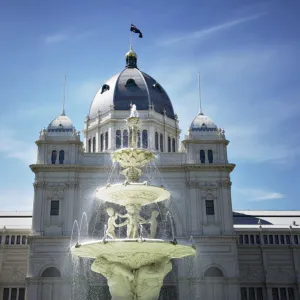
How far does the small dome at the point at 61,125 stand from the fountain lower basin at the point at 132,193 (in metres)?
33.3

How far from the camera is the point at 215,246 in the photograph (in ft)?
160

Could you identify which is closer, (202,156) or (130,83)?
(202,156)

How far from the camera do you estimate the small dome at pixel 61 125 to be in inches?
2120

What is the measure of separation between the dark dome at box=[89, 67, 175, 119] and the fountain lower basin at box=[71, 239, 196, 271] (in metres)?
44.1

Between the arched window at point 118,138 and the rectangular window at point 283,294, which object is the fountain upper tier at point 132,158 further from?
the rectangular window at point 283,294

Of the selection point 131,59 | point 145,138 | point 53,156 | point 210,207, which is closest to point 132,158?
point 210,207

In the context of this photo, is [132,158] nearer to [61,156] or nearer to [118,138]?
[61,156]

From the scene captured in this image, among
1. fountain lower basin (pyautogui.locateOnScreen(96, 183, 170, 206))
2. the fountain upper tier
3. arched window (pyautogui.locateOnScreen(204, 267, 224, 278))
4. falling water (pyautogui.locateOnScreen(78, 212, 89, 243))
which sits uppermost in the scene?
falling water (pyautogui.locateOnScreen(78, 212, 89, 243))

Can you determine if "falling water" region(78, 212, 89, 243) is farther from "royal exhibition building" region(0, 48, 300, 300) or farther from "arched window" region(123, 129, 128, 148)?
"arched window" region(123, 129, 128, 148)

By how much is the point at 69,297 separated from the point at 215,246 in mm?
15959

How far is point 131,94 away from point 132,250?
46.7 metres

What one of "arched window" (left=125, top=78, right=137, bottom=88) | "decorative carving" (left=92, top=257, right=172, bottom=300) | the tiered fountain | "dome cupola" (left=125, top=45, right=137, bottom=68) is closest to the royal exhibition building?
"arched window" (left=125, top=78, right=137, bottom=88)

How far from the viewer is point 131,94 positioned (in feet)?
210

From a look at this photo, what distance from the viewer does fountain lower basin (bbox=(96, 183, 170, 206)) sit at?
20.6 m
